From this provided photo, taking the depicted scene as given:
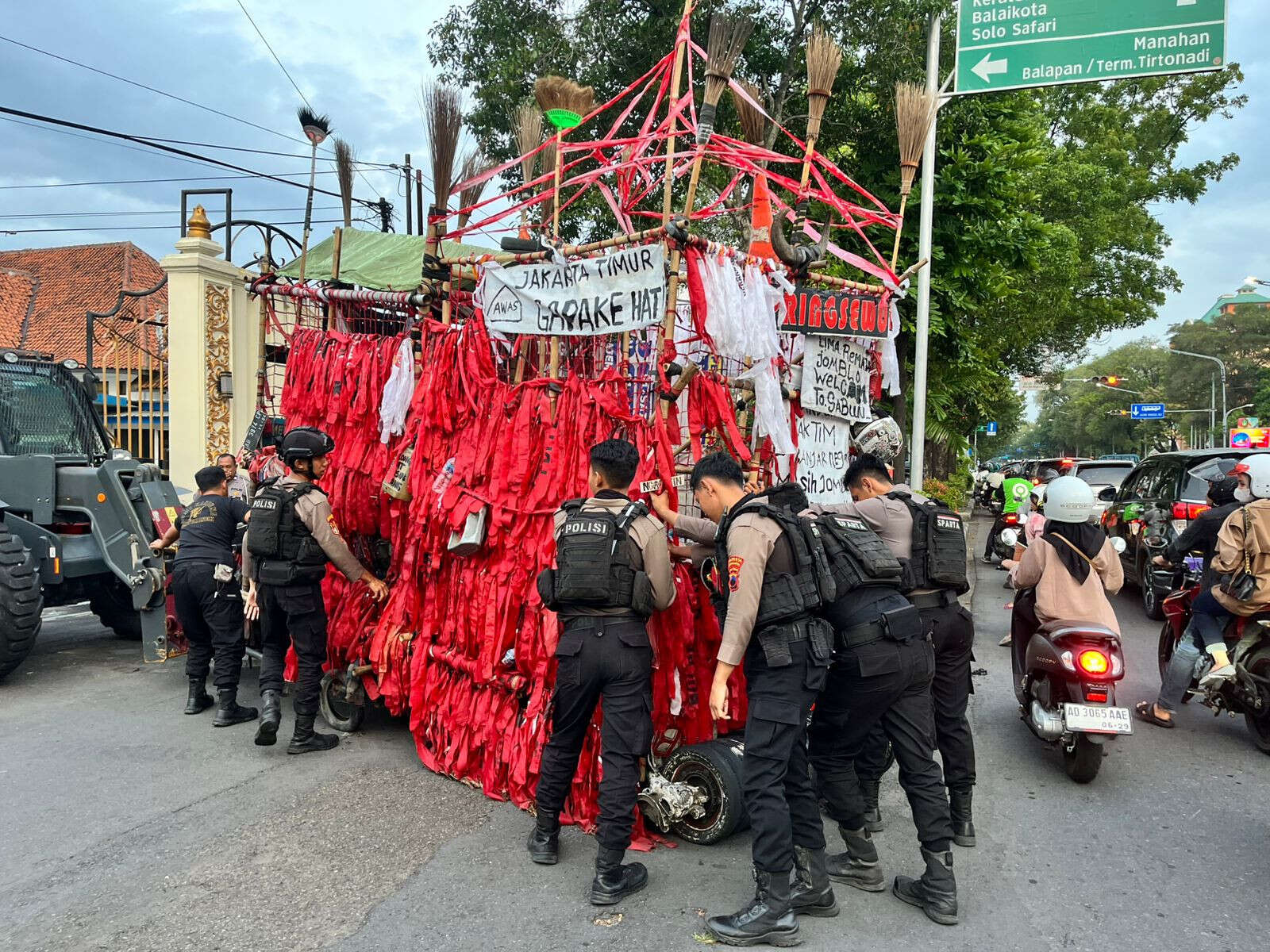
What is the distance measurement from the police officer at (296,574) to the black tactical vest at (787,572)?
280cm

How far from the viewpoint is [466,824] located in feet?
14.5

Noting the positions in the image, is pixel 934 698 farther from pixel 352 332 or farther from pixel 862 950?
pixel 352 332

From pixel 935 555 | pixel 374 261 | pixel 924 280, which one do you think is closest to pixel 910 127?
pixel 924 280

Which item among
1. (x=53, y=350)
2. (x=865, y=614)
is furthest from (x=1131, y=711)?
(x=53, y=350)

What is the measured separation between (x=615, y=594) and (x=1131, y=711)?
15.7ft

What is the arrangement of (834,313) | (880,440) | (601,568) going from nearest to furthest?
(601,568), (880,440), (834,313)

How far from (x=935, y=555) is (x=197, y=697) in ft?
16.5

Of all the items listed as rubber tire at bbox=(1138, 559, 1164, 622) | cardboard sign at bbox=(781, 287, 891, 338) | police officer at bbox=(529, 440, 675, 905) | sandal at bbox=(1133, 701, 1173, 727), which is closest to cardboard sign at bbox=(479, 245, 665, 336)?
police officer at bbox=(529, 440, 675, 905)

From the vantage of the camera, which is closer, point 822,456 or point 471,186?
point 822,456

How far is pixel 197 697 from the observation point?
622cm

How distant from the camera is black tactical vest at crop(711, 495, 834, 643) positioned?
3533mm

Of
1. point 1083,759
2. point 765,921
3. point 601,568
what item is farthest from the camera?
point 1083,759

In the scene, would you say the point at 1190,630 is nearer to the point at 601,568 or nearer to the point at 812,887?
the point at 812,887

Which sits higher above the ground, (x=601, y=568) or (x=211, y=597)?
(x=601, y=568)
